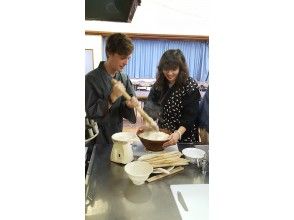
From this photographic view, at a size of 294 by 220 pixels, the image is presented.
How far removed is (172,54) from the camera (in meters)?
1.40

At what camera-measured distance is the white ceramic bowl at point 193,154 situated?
1054 millimetres

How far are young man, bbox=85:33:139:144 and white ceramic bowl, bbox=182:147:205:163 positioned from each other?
0.32m

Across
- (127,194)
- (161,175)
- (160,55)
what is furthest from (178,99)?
(160,55)

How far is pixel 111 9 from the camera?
3.05 feet

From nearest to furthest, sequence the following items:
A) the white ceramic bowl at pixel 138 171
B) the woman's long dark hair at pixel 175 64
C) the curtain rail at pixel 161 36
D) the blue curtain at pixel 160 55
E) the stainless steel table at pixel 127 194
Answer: the stainless steel table at pixel 127 194 → the white ceramic bowl at pixel 138 171 → the woman's long dark hair at pixel 175 64 → the curtain rail at pixel 161 36 → the blue curtain at pixel 160 55

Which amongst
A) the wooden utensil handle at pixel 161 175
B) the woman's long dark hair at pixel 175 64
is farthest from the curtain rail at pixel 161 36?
the wooden utensil handle at pixel 161 175

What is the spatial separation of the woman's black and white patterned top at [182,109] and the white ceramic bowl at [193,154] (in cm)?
28

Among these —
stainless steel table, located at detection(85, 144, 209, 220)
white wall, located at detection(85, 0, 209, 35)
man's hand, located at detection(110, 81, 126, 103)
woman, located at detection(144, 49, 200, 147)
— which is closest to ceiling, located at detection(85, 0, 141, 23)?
man's hand, located at detection(110, 81, 126, 103)

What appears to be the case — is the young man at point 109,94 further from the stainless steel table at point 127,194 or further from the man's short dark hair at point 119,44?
the stainless steel table at point 127,194

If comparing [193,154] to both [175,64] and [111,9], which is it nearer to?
[175,64]

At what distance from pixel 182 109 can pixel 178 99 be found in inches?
2.3

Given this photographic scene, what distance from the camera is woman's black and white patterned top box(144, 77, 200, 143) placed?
140 cm
